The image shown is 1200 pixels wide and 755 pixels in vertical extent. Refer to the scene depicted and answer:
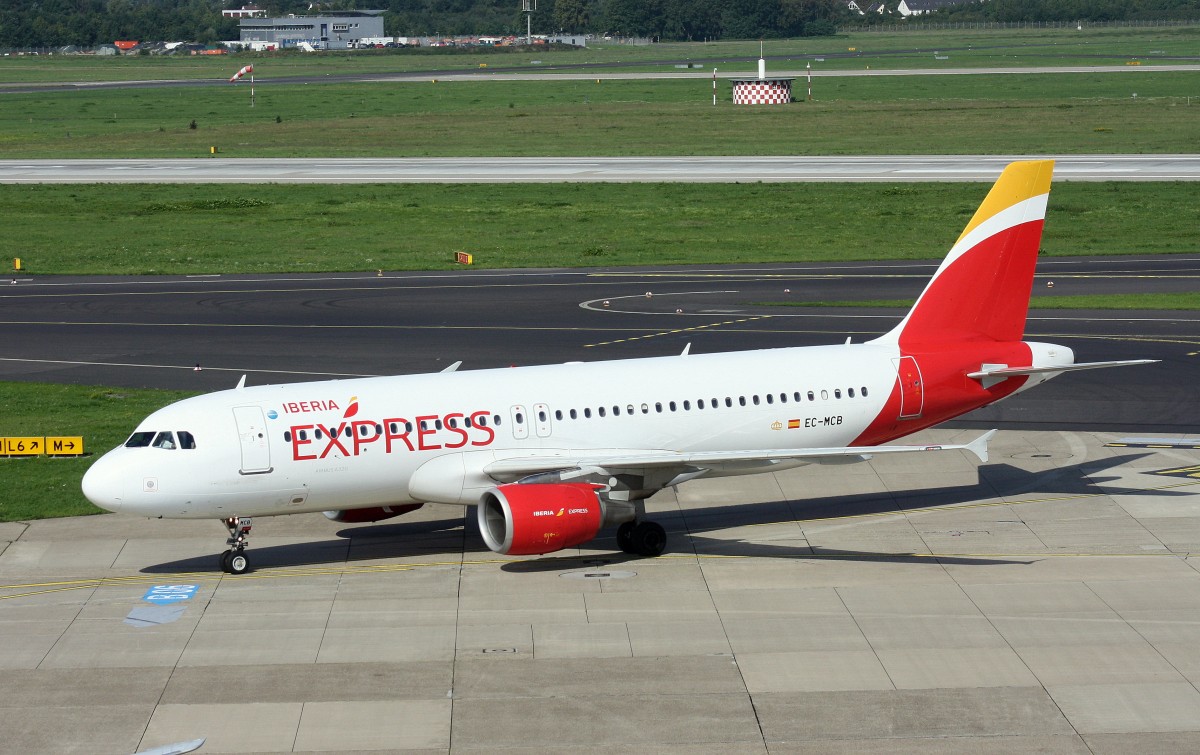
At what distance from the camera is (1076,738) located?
73.7 ft

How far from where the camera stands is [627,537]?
106ft

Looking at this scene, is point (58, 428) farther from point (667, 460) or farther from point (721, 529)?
point (667, 460)

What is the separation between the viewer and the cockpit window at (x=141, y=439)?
3008 cm

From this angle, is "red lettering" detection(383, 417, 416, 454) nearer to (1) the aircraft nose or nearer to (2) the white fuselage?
(2) the white fuselage

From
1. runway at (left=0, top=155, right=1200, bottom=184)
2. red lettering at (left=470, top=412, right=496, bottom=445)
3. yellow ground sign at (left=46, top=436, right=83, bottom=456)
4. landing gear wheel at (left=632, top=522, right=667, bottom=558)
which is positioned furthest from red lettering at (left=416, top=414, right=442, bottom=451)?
runway at (left=0, top=155, right=1200, bottom=184)

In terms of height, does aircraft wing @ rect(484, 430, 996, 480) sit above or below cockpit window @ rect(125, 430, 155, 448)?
below

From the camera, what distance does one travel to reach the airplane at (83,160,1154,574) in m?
30.0

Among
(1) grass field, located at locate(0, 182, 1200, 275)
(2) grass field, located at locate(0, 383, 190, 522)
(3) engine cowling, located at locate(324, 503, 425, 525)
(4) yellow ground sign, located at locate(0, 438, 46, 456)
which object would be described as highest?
(1) grass field, located at locate(0, 182, 1200, 275)

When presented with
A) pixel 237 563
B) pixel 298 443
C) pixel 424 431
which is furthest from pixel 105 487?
pixel 424 431

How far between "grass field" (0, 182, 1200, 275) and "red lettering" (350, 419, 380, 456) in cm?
4309

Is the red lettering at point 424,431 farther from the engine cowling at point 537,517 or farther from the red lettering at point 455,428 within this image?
the engine cowling at point 537,517

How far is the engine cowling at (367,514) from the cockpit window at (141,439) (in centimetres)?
465

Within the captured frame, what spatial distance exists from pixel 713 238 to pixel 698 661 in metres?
55.3

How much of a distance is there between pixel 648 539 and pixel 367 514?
21.2 ft
